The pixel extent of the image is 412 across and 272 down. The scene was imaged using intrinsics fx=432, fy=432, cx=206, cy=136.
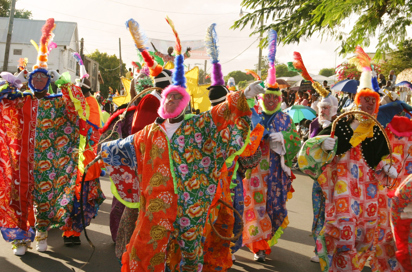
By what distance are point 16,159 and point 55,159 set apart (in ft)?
1.53

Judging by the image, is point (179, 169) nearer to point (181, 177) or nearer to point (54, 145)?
point (181, 177)

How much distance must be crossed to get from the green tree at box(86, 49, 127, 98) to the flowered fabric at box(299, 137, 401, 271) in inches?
1758

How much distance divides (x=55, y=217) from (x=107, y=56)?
45.5 m

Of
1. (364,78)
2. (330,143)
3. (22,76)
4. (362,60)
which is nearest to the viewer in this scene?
(330,143)

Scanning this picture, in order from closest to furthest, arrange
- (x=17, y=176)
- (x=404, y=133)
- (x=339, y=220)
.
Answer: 1. (x=339, y=220)
2. (x=404, y=133)
3. (x=17, y=176)

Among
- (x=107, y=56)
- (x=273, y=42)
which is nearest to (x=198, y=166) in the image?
(x=273, y=42)

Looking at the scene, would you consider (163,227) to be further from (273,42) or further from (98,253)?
(273,42)

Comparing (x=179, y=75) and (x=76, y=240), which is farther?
(x=76, y=240)

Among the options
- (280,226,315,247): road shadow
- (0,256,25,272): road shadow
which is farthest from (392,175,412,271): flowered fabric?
(0,256,25,272): road shadow

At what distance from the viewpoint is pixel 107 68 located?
48.0m

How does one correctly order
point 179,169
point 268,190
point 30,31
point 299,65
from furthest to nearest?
point 30,31 < point 268,190 < point 299,65 < point 179,169

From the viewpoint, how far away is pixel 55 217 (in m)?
5.30

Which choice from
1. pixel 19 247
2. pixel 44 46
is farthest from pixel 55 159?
pixel 44 46

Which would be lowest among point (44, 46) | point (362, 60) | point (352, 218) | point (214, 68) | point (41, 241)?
point (41, 241)
